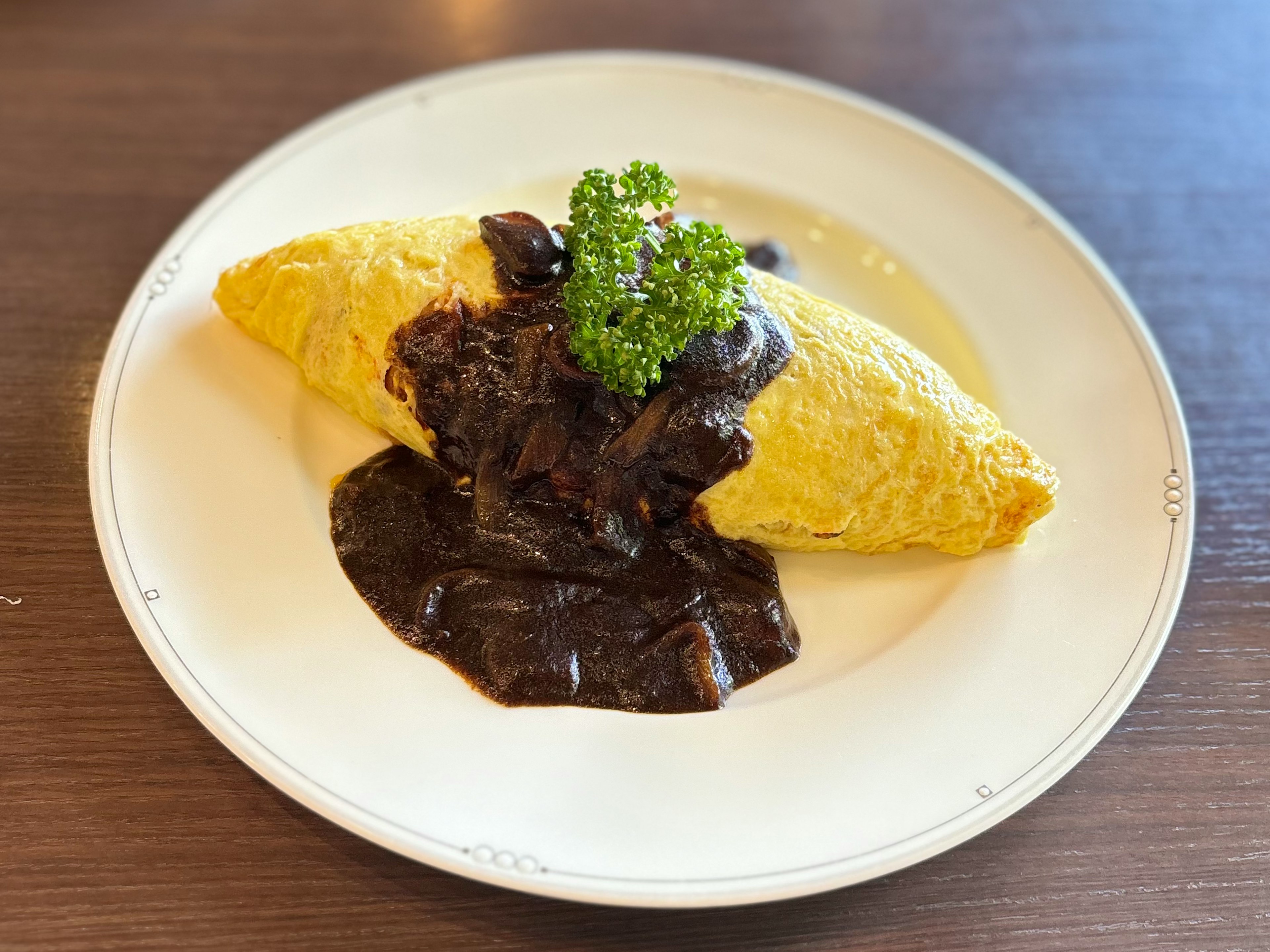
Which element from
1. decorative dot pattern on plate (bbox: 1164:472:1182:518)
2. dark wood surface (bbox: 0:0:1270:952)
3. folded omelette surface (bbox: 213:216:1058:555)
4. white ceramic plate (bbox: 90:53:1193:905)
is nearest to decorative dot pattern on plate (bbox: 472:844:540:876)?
white ceramic plate (bbox: 90:53:1193:905)

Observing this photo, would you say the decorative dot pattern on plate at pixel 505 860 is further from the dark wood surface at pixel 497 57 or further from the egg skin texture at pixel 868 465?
the egg skin texture at pixel 868 465

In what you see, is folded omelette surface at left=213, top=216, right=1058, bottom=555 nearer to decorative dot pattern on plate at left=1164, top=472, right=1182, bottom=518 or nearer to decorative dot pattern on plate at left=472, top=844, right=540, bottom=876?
decorative dot pattern on plate at left=1164, top=472, right=1182, bottom=518

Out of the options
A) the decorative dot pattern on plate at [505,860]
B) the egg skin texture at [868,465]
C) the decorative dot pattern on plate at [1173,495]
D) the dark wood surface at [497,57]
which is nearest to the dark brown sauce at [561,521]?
the egg skin texture at [868,465]

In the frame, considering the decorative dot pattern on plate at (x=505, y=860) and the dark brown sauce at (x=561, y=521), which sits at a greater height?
the dark brown sauce at (x=561, y=521)

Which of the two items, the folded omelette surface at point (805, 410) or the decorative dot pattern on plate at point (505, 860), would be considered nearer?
the decorative dot pattern on plate at point (505, 860)

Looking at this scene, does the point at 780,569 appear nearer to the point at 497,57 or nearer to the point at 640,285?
the point at 640,285

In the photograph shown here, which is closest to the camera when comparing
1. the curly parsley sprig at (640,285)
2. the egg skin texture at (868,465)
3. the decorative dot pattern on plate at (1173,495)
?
the curly parsley sprig at (640,285)

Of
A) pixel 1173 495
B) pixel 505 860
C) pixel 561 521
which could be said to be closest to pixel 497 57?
pixel 561 521
